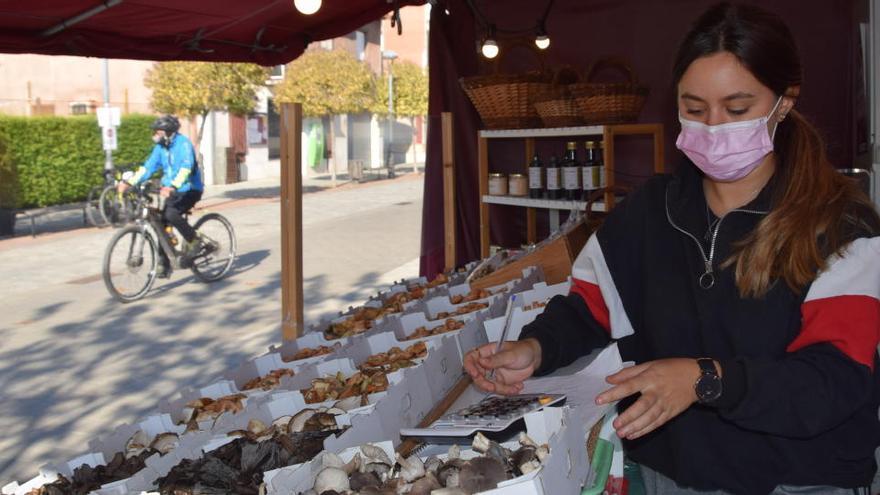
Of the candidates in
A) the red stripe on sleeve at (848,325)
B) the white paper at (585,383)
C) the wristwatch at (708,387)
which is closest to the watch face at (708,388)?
the wristwatch at (708,387)

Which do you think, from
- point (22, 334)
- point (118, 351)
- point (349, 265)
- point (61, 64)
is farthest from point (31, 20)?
point (61, 64)

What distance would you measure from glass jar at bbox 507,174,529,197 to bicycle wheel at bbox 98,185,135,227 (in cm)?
1361

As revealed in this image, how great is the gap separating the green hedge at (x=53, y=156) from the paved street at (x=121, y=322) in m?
3.17

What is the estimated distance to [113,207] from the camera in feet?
63.0

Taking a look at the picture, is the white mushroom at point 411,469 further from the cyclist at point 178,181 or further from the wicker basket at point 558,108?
the cyclist at point 178,181

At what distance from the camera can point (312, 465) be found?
6.50ft

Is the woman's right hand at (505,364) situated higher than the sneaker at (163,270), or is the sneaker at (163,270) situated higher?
the woman's right hand at (505,364)

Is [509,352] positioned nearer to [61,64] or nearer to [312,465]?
[312,465]

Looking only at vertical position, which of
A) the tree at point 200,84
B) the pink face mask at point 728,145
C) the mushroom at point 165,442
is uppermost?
the tree at point 200,84

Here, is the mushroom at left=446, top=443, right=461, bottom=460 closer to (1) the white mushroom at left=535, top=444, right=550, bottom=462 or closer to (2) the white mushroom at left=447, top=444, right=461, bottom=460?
(2) the white mushroom at left=447, top=444, right=461, bottom=460

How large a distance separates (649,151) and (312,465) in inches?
201

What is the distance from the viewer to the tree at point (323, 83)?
2895cm

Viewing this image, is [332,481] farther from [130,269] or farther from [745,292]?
[130,269]

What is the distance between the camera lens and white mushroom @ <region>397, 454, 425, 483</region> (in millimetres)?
1873
